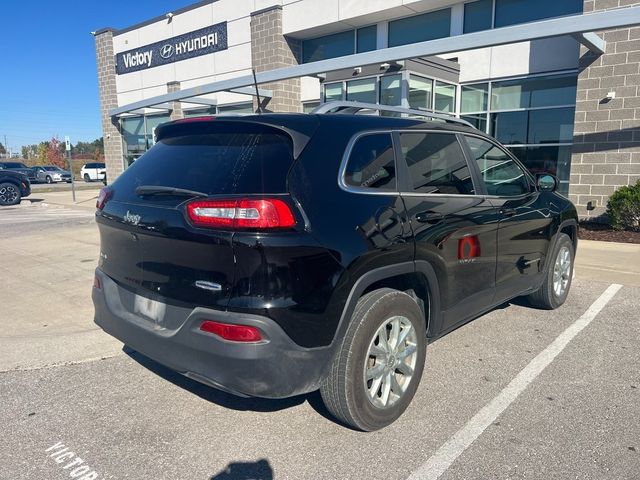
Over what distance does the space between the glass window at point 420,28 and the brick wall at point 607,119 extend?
393 centimetres

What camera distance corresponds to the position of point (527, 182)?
4637 mm

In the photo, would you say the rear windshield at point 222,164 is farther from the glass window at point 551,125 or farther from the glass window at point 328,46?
the glass window at point 328,46

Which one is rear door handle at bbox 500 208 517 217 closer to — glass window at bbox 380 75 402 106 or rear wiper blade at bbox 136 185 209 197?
rear wiper blade at bbox 136 185 209 197

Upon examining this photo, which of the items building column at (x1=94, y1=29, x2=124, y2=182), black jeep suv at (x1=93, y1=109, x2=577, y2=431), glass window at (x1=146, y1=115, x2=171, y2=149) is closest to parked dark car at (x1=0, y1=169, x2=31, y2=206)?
glass window at (x1=146, y1=115, x2=171, y2=149)

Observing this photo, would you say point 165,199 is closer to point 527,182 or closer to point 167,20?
point 527,182

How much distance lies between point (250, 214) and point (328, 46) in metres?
15.3

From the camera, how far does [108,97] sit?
24.6 m

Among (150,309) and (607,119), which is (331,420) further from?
(607,119)

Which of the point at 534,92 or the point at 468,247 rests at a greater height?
the point at 534,92

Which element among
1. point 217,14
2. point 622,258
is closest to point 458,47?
point 622,258

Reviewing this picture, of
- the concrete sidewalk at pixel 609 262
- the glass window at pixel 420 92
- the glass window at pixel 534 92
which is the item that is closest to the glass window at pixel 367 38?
the glass window at pixel 420 92

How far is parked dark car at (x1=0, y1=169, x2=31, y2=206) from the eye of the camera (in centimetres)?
1773

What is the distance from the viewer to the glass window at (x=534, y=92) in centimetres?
1160

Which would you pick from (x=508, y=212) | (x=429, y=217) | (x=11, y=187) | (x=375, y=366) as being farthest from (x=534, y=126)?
(x=11, y=187)
